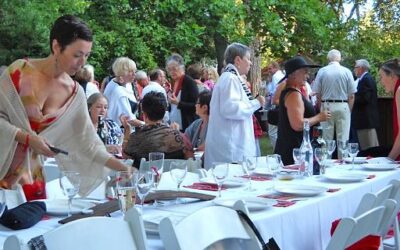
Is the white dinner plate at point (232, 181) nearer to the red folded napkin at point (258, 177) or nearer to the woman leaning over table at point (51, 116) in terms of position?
the red folded napkin at point (258, 177)

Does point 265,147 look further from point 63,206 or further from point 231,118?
point 63,206

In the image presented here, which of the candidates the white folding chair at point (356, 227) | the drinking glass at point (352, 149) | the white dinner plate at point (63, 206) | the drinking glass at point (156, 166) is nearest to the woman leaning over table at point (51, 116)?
the drinking glass at point (156, 166)

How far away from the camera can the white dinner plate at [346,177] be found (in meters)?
3.24

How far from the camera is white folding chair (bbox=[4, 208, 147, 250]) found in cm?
168

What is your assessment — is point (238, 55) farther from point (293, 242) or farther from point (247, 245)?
point (247, 245)

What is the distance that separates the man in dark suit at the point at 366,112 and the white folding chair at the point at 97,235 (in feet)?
22.2

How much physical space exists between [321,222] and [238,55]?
2.31m

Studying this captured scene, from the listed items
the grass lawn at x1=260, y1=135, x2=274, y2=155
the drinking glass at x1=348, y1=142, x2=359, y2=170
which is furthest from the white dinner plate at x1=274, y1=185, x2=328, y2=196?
the grass lawn at x1=260, y1=135, x2=274, y2=155

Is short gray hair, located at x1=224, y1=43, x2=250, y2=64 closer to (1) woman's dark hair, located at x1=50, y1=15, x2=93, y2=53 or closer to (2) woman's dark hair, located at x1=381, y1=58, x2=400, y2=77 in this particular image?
(2) woman's dark hair, located at x1=381, y1=58, x2=400, y2=77

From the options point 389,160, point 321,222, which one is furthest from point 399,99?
point 321,222

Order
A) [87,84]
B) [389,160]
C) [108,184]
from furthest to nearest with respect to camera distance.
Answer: [87,84] → [389,160] → [108,184]

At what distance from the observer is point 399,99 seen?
4.25m

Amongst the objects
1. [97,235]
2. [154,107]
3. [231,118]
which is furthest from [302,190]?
[231,118]

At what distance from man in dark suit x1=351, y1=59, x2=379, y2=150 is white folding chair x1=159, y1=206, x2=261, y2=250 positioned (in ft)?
21.0
